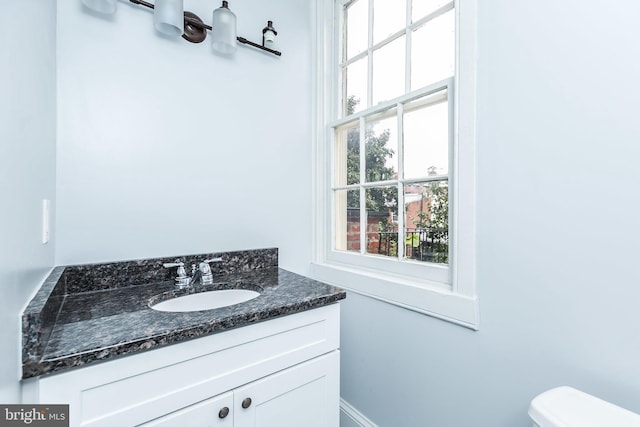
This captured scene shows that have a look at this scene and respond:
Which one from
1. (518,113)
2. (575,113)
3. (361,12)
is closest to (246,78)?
(361,12)

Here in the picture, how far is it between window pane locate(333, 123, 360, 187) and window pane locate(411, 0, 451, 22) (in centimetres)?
53

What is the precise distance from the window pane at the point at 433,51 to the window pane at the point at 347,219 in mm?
612

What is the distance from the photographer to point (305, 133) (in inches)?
66.1

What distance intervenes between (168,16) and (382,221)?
1230 millimetres

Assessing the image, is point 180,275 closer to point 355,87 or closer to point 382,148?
point 382,148

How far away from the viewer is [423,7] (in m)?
1.23

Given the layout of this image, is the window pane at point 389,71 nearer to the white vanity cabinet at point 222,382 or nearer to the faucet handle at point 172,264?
the white vanity cabinet at point 222,382

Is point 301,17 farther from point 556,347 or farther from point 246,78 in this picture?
point 556,347

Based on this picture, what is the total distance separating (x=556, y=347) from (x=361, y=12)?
1.68 meters

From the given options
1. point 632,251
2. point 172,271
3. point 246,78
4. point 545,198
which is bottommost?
point 172,271

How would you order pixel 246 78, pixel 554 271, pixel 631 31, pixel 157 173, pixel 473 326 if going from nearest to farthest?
pixel 631 31
pixel 554 271
pixel 473 326
pixel 157 173
pixel 246 78

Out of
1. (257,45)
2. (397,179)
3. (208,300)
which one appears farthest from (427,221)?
(257,45)

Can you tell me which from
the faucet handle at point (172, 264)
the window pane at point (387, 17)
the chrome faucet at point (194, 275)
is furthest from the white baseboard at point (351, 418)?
the window pane at point (387, 17)

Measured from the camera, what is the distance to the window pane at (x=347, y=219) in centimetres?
155
